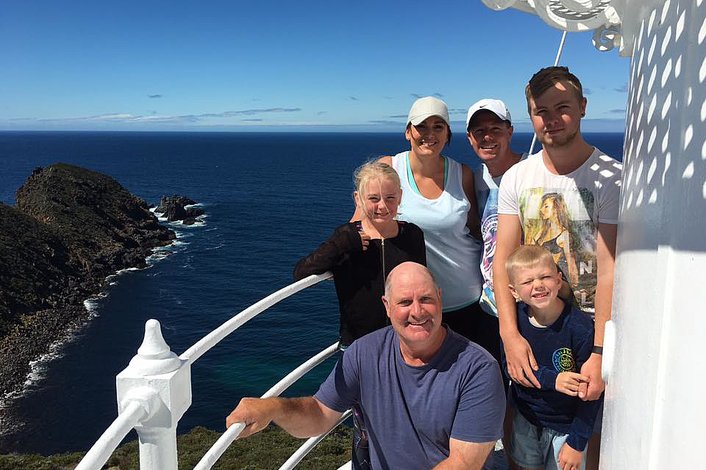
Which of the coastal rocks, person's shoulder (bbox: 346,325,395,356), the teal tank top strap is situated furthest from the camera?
the coastal rocks

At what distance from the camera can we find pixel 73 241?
47.6m

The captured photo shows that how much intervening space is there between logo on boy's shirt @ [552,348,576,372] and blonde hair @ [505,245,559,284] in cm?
32

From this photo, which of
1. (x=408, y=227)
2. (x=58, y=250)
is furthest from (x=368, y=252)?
(x=58, y=250)

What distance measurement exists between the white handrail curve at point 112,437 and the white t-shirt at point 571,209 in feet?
5.19

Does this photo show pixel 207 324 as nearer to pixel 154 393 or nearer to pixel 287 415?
pixel 287 415

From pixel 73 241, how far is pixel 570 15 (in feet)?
169

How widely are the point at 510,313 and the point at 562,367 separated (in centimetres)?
28

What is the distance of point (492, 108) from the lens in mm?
2869

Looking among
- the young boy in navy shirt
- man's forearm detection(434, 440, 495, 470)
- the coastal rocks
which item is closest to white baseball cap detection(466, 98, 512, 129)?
the young boy in navy shirt

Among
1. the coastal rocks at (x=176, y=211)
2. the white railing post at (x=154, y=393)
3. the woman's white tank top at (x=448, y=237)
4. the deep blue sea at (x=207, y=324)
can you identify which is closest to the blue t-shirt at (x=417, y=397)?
the woman's white tank top at (x=448, y=237)

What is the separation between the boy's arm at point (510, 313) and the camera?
7.41 ft

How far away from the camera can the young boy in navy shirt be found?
7.13 ft

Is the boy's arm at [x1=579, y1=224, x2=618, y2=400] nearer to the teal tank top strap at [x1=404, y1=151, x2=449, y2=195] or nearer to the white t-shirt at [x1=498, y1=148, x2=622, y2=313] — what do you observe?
the white t-shirt at [x1=498, y1=148, x2=622, y2=313]

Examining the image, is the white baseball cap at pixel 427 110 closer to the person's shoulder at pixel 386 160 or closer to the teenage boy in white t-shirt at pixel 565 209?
the person's shoulder at pixel 386 160
